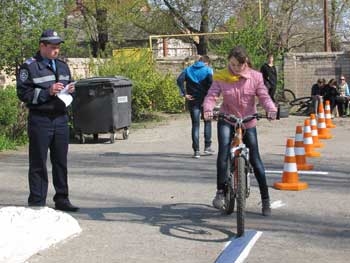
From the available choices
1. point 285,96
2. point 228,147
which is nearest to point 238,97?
point 228,147

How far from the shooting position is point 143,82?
61.8 ft

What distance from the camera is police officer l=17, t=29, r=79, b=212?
22.1 ft

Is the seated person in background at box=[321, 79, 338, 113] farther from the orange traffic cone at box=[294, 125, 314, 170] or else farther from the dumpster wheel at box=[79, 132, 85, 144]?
the orange traffic cone at box=[294, 125, 314, 170]

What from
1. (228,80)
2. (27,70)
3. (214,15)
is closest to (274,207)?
(228,80)

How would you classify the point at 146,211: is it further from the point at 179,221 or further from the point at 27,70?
the point at 27,70

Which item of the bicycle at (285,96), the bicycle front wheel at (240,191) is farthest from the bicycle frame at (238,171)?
the bicycle at (285,96)

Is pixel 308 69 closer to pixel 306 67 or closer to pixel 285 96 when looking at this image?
pixel 306 67

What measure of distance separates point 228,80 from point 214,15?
2861 centimetres

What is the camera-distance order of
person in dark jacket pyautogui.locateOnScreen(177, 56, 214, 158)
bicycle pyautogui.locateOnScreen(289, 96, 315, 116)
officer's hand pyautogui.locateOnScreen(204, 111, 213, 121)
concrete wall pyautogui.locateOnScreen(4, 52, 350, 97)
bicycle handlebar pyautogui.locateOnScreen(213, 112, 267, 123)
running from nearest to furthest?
officer's hand pyautogui.locateOnScreen(204, 111, 213, 121) → bicycle handlebar pyautogui.locateOnScreen(213, 112, 267, 123) → person in dark jacket pyautogui.locateOnScreen(177, 56, 214, 158) → bicycle pyautogui.locateOnScreen(289, 96, 315, 116) → concrete wall pyautogui.locateOnScreen(4, 52, 350, 97)

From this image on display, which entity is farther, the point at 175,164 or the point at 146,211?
the point at 175,164

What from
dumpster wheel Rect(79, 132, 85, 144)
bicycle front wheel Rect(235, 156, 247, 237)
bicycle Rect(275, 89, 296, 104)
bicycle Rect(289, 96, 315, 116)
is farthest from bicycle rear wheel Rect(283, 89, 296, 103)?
bicycle front wheel Rect(235, 156, 247, 237)

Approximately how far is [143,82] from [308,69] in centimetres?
767

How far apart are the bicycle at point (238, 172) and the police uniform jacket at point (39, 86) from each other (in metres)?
1.66

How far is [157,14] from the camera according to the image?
36.1m
